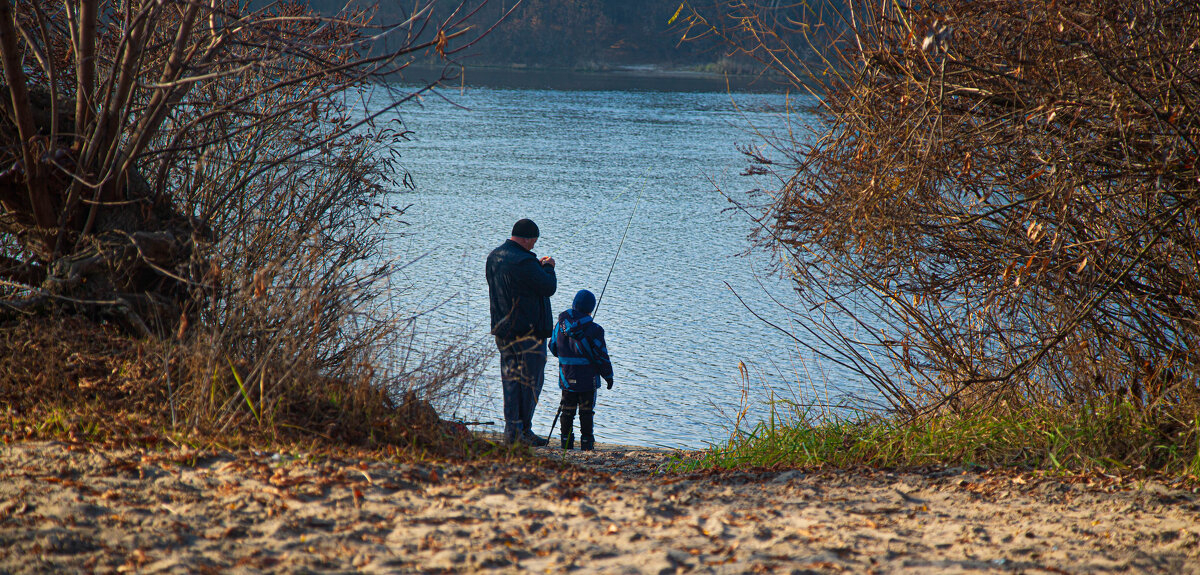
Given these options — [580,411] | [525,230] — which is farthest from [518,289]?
[580,411]

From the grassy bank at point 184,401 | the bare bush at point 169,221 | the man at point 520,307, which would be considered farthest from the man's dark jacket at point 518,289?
the grassy bank at point 184,401

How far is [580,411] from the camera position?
23.0 feet

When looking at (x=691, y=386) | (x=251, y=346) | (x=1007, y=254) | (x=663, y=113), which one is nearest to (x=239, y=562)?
(x=251, y=346)

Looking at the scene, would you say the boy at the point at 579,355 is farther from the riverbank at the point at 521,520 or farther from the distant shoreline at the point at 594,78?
the distant shoreline at the point at 594,78

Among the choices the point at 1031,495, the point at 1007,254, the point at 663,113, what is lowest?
the point at 1031,495

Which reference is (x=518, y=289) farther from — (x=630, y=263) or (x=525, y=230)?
(x=630, y=263)

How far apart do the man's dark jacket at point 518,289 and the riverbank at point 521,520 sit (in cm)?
209

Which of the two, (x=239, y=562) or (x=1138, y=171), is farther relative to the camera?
(x=1138, y=171)

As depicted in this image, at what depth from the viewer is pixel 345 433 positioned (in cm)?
470

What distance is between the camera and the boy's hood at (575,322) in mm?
6830

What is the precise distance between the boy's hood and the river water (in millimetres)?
640

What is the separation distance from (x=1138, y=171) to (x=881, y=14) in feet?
5.80

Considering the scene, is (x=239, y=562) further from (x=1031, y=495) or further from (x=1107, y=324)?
(x=1107, y=324)

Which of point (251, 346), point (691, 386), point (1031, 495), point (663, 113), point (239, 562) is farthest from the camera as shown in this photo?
point (663, 113)
